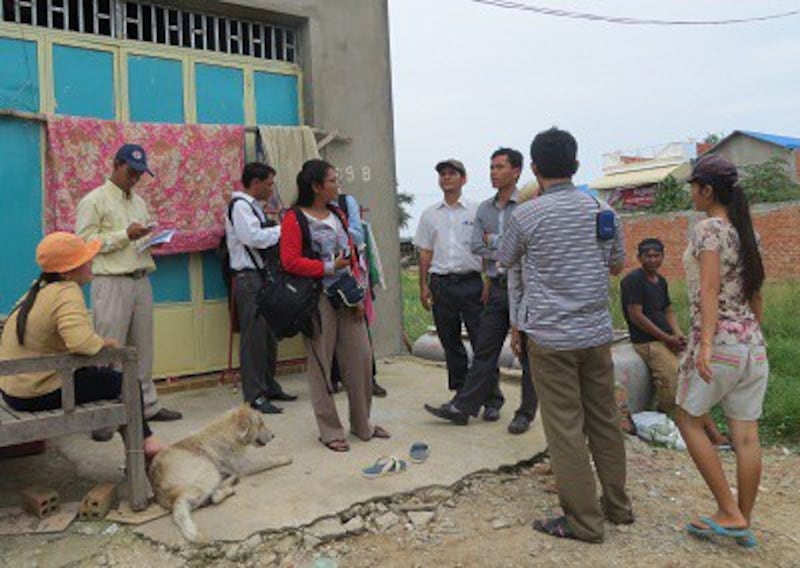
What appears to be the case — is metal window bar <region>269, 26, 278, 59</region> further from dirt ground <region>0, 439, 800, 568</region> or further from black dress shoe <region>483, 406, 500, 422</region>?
dirt ground <region>0, 439, 800, 568</region>

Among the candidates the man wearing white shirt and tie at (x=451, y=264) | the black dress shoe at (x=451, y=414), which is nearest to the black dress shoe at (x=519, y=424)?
the black dress shoe at (x=451, y=414)

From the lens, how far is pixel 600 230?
3410 millimetres

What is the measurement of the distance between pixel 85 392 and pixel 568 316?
8.05 feet

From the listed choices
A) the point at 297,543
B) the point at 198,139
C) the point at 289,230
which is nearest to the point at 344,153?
the point at 198,139

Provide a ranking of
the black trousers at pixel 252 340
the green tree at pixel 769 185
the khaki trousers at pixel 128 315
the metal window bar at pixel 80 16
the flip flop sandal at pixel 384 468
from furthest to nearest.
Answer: the green tree at pixel 769 185 → the metal window bar at pixel 80 16 → the black trousers at pixel 252 340 → the khaki trousers at pixel 128 315 → the flip flop sandal at pixel 384 468

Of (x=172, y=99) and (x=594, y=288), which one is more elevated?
(x=172, y=99)

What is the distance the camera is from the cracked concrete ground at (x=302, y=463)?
347cm

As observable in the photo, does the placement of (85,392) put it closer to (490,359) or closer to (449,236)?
(490,359)

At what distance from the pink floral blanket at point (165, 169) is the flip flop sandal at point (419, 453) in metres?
2.71

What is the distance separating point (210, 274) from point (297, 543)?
3264mm

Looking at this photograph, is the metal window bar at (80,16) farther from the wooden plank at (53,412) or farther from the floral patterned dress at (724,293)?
the floral patterned dress at (724,293)

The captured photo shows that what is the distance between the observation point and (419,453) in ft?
13.8

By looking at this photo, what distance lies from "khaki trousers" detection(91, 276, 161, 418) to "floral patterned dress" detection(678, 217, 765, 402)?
3407mm

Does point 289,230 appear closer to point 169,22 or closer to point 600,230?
point 600,230
